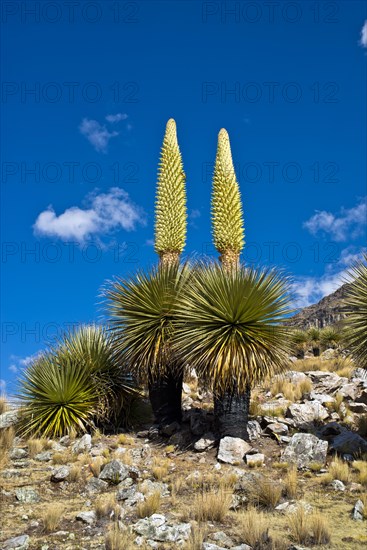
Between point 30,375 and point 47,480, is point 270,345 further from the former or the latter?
point 30,375

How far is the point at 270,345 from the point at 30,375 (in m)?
5.94

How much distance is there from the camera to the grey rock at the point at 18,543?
629 cm

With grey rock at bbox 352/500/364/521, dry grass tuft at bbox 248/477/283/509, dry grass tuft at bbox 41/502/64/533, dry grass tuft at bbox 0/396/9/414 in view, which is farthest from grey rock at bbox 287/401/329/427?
dry grass tuft at bbox 0/396/9/414

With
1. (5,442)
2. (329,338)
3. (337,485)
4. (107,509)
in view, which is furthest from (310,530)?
(329,338)

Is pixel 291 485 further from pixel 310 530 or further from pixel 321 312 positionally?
pixel 321 312

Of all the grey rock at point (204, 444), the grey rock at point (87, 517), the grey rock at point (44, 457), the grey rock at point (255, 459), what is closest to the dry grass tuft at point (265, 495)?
the grey rock at point (255, 459)

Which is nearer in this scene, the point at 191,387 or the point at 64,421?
the point at 64,421

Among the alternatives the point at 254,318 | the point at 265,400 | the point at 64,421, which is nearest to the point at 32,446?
the point at 64,421

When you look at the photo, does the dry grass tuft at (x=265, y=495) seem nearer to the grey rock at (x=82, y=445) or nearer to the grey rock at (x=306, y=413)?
the grey rock at (x=306, y=413)

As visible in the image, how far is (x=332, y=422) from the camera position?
38.0 feet

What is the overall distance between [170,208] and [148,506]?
6166mm

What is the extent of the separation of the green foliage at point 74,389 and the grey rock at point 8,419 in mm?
550

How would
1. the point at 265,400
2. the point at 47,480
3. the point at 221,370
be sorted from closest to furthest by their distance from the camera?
the point at 47,480 < the point at 221,370 < the point at 265,400

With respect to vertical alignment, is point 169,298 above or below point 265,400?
above
